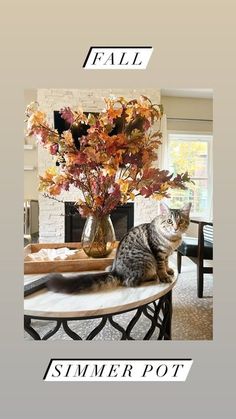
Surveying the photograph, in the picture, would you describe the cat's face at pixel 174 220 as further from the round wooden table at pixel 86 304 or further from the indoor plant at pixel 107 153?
the round wooden table at pixel 86 304

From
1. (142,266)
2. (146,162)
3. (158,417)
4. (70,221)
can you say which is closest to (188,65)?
(146,162)

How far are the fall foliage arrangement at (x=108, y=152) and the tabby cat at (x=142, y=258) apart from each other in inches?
3.6

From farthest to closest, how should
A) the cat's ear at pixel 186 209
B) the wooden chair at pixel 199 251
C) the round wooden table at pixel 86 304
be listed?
the wooden chair at pixel 199 251, the cat's ear at pixel 186 209, the round wooden table at pixel 86 304

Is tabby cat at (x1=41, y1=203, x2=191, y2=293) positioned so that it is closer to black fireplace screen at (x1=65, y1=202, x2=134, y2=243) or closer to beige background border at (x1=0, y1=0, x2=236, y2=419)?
beige background border at (x1=0, y1=0, x2=236, y2=419)

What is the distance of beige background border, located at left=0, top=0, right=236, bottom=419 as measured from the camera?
2.06ft

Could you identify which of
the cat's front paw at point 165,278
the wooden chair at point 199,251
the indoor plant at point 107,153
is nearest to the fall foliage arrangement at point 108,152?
the indoor plant at point 107,153

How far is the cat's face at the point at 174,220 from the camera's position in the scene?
2.53 ft

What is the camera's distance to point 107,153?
2.42ft

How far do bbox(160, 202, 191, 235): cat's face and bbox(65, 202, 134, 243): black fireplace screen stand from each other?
0.35 metres

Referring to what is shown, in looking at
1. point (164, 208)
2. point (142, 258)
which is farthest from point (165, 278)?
point (164, 208)

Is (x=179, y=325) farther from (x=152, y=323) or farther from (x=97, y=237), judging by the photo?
(x=97, y=237)
